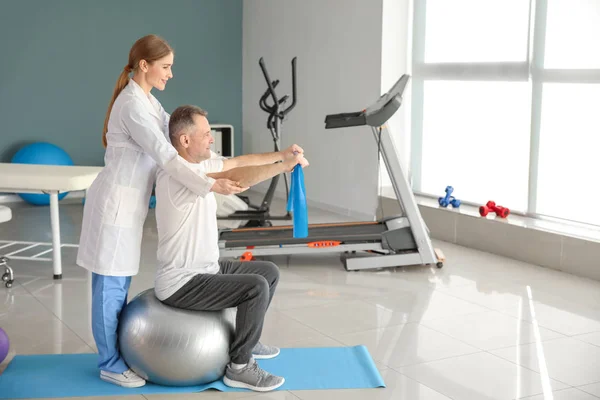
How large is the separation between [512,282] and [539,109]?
1.36 metres

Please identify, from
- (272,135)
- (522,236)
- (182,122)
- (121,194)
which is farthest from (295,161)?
(272,135)

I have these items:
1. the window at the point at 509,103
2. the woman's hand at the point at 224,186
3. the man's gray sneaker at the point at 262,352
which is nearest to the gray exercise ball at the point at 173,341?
the man's gray sneaker at the point at 262,352

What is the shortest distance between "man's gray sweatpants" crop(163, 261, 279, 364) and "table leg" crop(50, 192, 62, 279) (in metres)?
1.83

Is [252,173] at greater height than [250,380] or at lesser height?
greater

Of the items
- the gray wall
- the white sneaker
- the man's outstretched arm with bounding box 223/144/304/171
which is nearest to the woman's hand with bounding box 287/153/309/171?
the man's outstretched arm with bounding box 223/144/304/171

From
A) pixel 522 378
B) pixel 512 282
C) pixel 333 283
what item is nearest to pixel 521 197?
pixel 512 282

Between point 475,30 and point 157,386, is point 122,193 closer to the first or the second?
point 157,386

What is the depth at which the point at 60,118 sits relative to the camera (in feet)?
24.6

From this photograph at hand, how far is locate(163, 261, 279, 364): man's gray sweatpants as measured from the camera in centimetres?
295

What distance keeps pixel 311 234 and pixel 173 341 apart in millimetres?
2307

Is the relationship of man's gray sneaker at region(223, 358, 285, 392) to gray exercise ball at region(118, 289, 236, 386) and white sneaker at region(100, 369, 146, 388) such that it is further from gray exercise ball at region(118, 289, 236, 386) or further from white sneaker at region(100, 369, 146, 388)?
white sneaker at region(100, 369, 146, 388)

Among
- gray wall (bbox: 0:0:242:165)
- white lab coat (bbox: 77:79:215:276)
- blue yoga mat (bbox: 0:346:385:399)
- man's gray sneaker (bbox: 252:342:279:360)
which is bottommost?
blue yoga mat (bbox: 0:346:385:399)

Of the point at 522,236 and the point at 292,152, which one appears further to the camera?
the point at 522,236

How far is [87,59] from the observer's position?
754 cm
